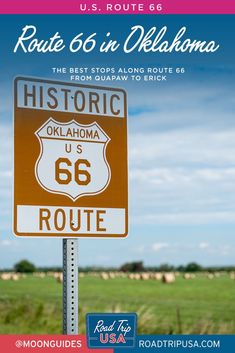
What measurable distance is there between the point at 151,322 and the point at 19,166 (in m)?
2.96

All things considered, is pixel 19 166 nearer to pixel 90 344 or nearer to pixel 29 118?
pixel 29 118

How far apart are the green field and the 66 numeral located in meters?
2.12

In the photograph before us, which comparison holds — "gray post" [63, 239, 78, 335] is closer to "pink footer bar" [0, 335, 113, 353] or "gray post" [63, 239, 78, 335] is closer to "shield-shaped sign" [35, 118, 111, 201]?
"shield-shaped sign" [35, 118, 111, 201]

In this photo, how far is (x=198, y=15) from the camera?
559 cm

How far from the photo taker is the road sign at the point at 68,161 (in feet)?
13.4

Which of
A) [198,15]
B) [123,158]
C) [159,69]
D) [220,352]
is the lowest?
[220,352]

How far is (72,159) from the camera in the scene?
4.20 meters

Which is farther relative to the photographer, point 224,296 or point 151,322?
point 224,296

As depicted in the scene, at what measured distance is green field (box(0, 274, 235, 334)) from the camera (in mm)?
6613
